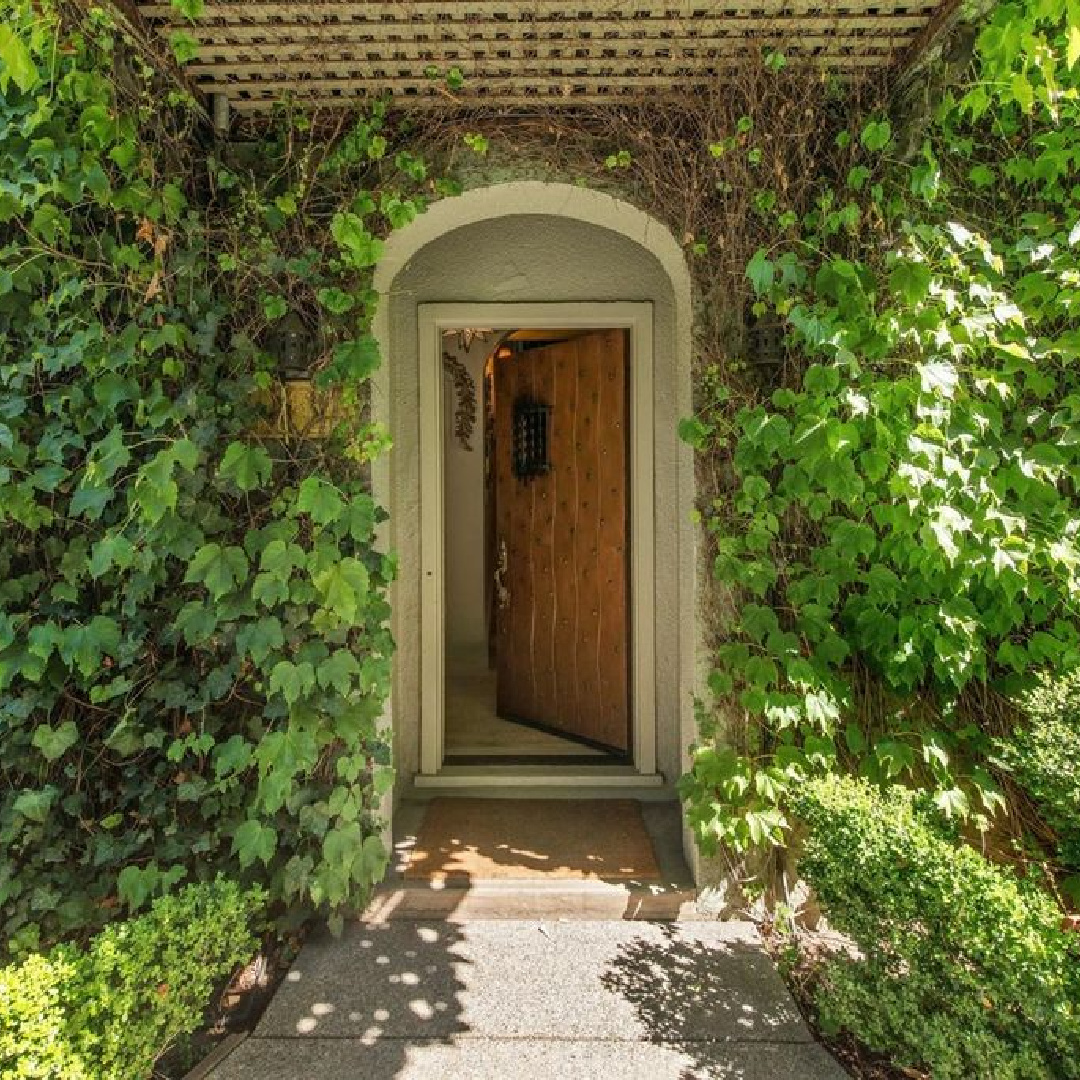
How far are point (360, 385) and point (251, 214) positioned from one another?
2.31 feet

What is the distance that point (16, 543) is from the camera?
7.97 ft

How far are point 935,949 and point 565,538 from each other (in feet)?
8.87

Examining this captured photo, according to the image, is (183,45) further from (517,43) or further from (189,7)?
(517,43)

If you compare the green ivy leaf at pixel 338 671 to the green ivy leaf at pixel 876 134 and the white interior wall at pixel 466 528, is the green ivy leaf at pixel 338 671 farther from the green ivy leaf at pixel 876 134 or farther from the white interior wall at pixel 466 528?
the white interior wall at pixel 466 528

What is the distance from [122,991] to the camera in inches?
67.7

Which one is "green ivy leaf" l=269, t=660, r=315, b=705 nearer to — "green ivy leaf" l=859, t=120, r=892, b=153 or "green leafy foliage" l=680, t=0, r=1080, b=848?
"green leafy foliage" l=680, t=0, r=1080, b=848

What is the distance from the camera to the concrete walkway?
1993 millimetres

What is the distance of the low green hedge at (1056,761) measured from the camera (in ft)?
6.05

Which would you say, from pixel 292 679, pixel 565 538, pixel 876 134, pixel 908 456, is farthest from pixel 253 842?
pixel 876 134

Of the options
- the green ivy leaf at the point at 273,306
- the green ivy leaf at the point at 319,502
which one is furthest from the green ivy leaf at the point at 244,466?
the green ivy leaf at the point at 273,306

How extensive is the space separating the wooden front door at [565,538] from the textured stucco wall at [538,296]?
9.5 inches

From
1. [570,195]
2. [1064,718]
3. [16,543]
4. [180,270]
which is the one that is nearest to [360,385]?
[180,270]

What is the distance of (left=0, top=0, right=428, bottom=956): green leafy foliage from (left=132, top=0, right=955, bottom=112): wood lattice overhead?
0.18 m

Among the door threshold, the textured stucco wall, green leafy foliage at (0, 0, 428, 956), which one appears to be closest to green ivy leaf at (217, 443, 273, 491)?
green leafy foliage at (0, 0, 428, 956)
